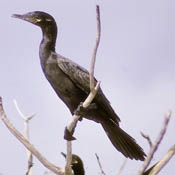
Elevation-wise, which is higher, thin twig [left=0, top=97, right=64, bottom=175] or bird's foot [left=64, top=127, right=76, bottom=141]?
thin twig [left=0, top=97, right=64, bottom=175]

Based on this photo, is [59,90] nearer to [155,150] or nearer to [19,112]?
[19,112]

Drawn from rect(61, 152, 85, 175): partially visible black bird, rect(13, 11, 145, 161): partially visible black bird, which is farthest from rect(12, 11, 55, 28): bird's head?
rect(61, 152, 85, 175): partially visible black bird

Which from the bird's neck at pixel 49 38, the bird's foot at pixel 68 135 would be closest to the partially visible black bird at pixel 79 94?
the bird's neck at pixel 49 38

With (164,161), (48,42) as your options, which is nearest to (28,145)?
(164,161)

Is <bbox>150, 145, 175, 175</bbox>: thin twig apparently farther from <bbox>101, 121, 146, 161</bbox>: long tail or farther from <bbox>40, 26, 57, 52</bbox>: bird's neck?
<bbox>40, 26, 57, 52</bbox>: bird's neck

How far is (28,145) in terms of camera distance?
4492 millimetres

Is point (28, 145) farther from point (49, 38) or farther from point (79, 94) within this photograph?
point (49, 38)

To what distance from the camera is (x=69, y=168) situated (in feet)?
14.9

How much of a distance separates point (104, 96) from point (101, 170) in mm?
2412

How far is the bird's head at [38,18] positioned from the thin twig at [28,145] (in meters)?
2.76

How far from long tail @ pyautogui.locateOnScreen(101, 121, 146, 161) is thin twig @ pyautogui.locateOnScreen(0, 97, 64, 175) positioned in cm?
222

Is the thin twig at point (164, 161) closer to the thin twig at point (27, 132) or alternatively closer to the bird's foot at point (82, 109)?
the thin twig at point (27, 132)

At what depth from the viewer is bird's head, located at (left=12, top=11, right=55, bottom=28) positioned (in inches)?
279

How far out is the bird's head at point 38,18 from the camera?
7.08 m
